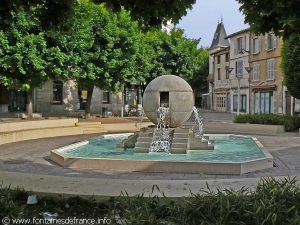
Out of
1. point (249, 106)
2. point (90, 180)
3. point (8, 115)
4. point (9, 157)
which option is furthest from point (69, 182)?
point (249, 106)

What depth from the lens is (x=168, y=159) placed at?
13.0m

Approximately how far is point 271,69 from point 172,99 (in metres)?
31.5

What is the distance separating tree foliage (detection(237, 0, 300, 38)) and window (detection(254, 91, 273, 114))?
4030 centimetres

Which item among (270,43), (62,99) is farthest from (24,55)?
(270,43)

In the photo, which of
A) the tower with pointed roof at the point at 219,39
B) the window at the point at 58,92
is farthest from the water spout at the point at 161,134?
the tower with pointed roof at the point at 219,39

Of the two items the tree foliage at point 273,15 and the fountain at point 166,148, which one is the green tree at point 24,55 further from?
the tree foliage at point 273,15

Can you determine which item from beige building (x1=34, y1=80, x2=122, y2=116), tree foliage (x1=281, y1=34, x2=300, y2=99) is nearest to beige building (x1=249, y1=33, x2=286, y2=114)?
tree foliage (x1=281, y1=34, x2=300, y2=99)

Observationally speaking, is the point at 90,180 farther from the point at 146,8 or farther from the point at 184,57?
the point at 184,57

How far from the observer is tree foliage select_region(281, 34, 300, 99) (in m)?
25.8

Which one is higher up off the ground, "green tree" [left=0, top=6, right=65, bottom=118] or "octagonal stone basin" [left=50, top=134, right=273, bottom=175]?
"green tree" [left=0, top=6, right=65, bottom=118]

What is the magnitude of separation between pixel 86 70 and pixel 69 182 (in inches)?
923

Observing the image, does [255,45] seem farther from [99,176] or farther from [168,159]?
[99,176]

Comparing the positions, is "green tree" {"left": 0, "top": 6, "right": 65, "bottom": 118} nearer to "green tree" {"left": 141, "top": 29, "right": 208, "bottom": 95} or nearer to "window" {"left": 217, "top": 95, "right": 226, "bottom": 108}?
"green tree" {"left": 141, "top": 29, "right": 208, "bottom": 95}

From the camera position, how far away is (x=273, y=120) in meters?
25.7
